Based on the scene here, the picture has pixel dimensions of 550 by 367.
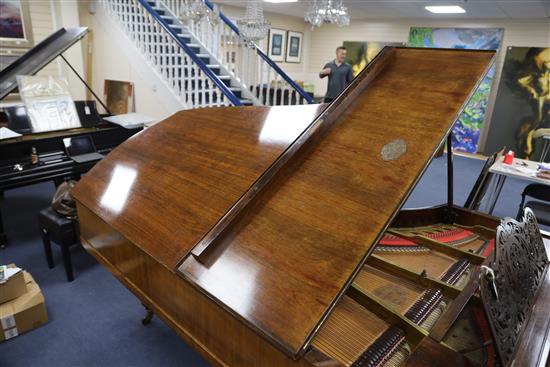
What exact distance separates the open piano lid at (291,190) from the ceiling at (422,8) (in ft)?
17.0

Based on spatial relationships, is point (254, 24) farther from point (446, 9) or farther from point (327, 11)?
point (446, 9)

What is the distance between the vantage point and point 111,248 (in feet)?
5.31

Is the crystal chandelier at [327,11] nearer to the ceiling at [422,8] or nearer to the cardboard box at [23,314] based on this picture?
the ceiling at [422,8]

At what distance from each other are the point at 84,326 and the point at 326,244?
2000 millimetres

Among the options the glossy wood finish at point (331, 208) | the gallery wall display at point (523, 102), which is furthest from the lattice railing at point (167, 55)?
the gallery wall display at point (523, 102)

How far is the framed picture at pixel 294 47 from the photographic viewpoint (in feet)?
31.4

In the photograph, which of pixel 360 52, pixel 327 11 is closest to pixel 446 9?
pixel 360 52

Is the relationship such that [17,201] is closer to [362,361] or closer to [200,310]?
[200,310]

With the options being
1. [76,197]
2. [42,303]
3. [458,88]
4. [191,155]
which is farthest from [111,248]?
[458,88]

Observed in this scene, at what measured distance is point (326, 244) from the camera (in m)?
1.08

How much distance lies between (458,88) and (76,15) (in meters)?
5.47

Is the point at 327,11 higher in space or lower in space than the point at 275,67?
higher

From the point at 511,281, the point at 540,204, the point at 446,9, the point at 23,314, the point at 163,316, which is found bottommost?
the point at 23,314

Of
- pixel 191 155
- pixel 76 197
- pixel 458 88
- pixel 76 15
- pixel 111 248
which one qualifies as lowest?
pixel 111 248
